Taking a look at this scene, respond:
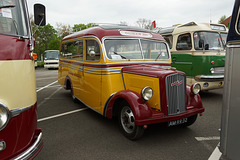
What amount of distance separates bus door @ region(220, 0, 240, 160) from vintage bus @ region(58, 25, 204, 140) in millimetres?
1222

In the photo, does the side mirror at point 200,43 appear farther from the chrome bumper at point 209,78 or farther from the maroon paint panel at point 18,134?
the maroon paint panel at point 18,134

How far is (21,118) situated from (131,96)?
1.94 metres

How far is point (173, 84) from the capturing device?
358cm

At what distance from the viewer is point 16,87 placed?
6.89 ft

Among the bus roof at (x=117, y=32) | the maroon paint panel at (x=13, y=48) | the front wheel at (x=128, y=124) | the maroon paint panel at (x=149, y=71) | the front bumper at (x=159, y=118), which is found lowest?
the front wheel at (x=128, y=124)

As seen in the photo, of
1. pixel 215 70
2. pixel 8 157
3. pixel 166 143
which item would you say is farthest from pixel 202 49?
pixel 8 157

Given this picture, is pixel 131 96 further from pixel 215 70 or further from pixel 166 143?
pixel 215 70

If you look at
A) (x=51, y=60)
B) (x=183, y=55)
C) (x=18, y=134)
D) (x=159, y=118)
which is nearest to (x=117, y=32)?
(x=159, y=118)

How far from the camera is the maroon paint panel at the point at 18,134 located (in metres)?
2.02

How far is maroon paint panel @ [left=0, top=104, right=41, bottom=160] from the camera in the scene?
2021 mm

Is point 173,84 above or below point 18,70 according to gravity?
below

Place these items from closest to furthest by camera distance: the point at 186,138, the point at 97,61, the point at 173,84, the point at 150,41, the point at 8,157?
the point at 8,157 → the point at 173,84 → the point at 186,138 → the point at 97,61 → the point at 150,41

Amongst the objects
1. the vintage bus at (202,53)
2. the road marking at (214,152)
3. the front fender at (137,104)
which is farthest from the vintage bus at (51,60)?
the road marking at (214,152)

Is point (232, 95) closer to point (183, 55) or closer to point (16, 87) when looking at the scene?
point (16, 87)
